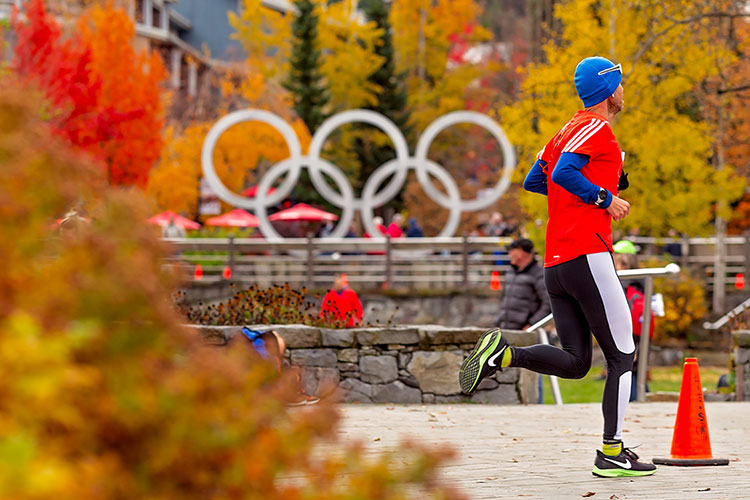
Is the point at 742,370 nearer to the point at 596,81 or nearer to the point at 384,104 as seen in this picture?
the point at 596,81

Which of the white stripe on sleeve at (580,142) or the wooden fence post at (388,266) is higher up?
the white stripe on sleeve at (580,142)

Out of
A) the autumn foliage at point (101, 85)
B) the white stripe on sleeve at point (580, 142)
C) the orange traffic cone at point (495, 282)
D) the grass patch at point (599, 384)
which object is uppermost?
the autumn foliage at point (101, 85)

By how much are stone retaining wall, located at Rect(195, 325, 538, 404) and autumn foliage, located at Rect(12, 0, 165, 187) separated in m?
22.5

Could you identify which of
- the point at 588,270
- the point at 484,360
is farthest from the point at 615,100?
the point at 484,360

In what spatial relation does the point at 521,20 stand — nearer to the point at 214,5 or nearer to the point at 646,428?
the point at 214,5

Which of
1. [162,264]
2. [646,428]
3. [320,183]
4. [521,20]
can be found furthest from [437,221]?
[162,264]

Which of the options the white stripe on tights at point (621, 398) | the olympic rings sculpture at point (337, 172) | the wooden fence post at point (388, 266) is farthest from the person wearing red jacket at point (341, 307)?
the olympic rings sculpture at point (337, 172)

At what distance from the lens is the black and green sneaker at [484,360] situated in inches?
215

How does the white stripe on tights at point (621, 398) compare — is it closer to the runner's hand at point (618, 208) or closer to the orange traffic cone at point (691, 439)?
the orange traffic cone at point (691, 439)

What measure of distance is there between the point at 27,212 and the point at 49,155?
12cm

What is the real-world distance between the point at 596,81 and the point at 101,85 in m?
30.6

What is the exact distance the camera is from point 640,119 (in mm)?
25094

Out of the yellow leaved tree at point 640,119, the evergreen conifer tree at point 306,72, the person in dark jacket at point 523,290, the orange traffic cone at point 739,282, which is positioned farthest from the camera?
the evergreen conifer tree at point 306,72

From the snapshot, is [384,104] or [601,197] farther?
[384,104]
